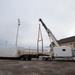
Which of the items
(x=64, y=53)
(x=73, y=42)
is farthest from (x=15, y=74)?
(x=73, y=42)

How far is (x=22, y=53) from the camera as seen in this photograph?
35.2 meters

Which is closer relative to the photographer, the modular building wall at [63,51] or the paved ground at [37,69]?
the paved ground at [37,69]

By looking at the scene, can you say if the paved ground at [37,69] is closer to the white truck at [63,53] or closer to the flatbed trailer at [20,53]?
the white truck at [63,53]

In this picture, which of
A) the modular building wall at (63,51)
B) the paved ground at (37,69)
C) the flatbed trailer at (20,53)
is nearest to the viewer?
the paved ground at (37,69)

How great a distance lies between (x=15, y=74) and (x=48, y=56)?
20.0m

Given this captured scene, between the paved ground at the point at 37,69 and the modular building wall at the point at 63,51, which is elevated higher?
the modular building wall at the point at 63,51

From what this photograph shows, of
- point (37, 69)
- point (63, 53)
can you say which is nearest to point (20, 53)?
point (63, 53)

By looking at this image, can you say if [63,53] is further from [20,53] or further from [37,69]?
[37,69]

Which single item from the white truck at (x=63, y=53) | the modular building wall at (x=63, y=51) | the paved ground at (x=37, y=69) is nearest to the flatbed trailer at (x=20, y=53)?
the white truck at (x=63, y=53)

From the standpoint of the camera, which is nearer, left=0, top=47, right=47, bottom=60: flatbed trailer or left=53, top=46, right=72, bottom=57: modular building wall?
left=53, top=46, right=72, bottom=57: modular building wall

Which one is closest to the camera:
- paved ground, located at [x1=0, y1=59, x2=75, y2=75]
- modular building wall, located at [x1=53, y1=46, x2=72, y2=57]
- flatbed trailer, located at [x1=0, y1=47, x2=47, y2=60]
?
paved ground, located at [x1=0, y1=59, x2=75, y2=75]

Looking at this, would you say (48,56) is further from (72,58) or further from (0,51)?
(0,51)

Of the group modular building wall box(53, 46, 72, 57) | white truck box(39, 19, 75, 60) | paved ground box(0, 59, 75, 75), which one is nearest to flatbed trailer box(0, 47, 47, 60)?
white truck box(39, 19, 75, 60)

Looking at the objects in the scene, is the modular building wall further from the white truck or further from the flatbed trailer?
the flatbed trailer
